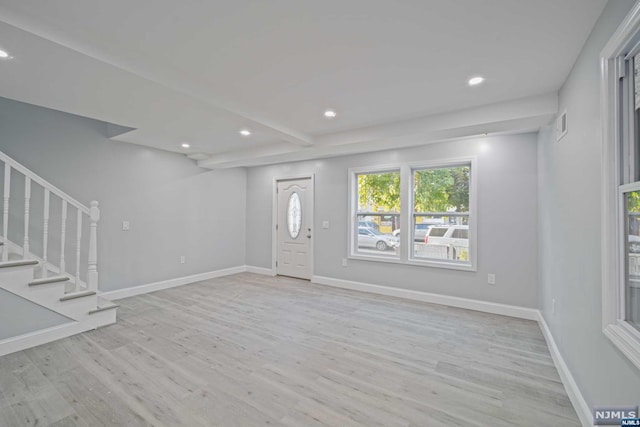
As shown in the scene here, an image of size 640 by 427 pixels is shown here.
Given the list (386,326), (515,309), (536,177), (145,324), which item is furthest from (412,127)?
(145,324)

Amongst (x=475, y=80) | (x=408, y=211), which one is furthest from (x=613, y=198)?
(x=408, y=211)

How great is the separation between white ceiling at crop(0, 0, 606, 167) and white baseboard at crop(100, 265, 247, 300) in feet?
8.65

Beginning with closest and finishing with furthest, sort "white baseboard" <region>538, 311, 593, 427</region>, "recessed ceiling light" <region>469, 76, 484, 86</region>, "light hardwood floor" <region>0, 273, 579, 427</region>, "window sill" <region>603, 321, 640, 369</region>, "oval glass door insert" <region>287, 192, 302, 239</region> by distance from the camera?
"window sill" <region>603, 321, 640, 369</region>
"white baseboard" <region>538, 311, 593, 427</region>
"light hardwood floor" <region>0, 273, 579, 427</region>
"recessed ceiling light" <region>469, 76, 484, 86</region>
"oval glass door insert" <region>287, 192, 302, 239</region>

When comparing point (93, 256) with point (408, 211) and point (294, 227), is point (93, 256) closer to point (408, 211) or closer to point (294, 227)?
point (294, 227)

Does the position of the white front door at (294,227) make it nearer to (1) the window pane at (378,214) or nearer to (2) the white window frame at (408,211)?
(2) the white window frame at (408,211)

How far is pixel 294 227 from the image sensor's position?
586 cm

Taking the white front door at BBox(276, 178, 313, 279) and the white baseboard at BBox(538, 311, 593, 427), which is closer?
the white baseboard at BBox(538, 311, 593, 427)

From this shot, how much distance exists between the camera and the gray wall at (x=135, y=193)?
364cm

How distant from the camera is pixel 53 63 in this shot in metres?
2.12

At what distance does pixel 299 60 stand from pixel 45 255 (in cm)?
337

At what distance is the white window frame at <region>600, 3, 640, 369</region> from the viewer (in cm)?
141

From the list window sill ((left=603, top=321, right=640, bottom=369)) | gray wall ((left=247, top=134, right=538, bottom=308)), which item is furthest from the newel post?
window sill ((left=603, top=321, right=640, bottom=369))

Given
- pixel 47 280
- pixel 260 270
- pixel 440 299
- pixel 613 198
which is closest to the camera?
pixel 613 198

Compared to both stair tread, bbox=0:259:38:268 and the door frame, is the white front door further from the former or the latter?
stair tread, bbox=0:259:38:268
